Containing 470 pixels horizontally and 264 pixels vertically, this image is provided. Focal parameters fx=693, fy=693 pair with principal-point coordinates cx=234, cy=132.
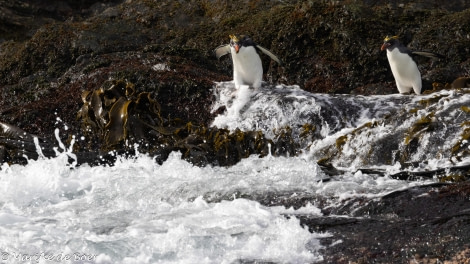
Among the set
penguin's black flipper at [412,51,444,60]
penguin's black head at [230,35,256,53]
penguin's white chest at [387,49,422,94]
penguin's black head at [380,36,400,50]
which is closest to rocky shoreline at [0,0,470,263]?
penguin's black flipper at [412,51,444,60]

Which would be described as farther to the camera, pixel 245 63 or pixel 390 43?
pixel 390 43

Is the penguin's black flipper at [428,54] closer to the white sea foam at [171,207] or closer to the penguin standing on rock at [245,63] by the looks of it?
the penguin standing on rock at [245,63]

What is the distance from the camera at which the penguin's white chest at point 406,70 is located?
34.5ft

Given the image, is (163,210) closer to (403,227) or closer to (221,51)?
(403,227)

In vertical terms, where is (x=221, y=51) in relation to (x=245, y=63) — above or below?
above

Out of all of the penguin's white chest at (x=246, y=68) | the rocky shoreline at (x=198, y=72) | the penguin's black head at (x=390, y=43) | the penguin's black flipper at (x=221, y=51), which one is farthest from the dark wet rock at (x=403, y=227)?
the penguin's black flipper at (x=221, y=51)

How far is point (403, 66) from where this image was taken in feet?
34.5

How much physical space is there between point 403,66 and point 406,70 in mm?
76

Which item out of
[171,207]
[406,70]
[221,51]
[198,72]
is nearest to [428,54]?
[406,70]

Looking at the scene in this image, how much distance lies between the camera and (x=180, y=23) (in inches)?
556

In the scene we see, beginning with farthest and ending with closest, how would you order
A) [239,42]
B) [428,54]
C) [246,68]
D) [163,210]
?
[428,54] → [239,42] → [246,68] → [163,210]

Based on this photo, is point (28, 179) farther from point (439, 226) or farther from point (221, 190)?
point (439, 226)

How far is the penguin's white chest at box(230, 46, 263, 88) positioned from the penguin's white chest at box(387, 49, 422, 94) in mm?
2079

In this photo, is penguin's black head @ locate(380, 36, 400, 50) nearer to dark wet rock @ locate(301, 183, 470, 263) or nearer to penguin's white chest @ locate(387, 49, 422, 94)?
penguin's white chest @ locate(387, 49, 422, 94)
